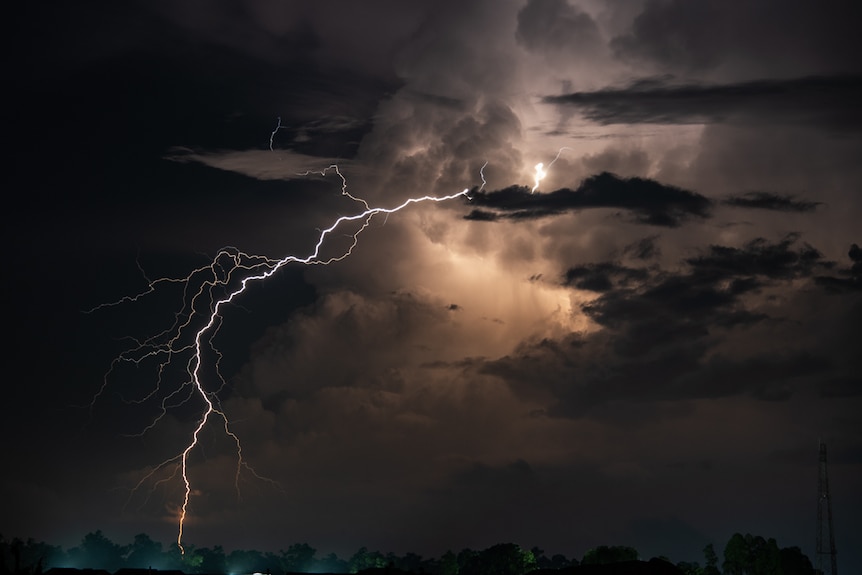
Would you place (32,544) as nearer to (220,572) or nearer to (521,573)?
(220,572)

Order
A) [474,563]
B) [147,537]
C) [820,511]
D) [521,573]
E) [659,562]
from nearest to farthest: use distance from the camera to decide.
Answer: [659,562], [820,511], [521,573], [474,563], [147,537]

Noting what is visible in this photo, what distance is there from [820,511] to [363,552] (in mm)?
53090

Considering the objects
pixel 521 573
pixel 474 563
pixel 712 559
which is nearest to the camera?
pixel 712 559

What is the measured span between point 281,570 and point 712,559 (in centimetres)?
4071

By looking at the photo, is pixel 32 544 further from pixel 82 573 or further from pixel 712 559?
pixel 712 559

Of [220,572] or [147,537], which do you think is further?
[147,537]

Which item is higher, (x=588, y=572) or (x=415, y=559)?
(x=415, y=559)

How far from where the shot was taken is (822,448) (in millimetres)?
67875

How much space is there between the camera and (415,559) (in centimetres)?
11812

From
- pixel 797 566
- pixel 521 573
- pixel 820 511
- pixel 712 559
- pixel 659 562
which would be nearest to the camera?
pixel 659 562

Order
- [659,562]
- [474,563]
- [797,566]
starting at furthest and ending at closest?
1. [474,563]
2. [797,566]
3. [659,562]

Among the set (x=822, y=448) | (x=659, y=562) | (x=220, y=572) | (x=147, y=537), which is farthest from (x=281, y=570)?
(x=659, y=562)

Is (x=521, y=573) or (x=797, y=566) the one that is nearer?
(x=797, y=566)

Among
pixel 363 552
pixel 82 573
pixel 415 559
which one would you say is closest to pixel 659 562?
pixel 82 573
